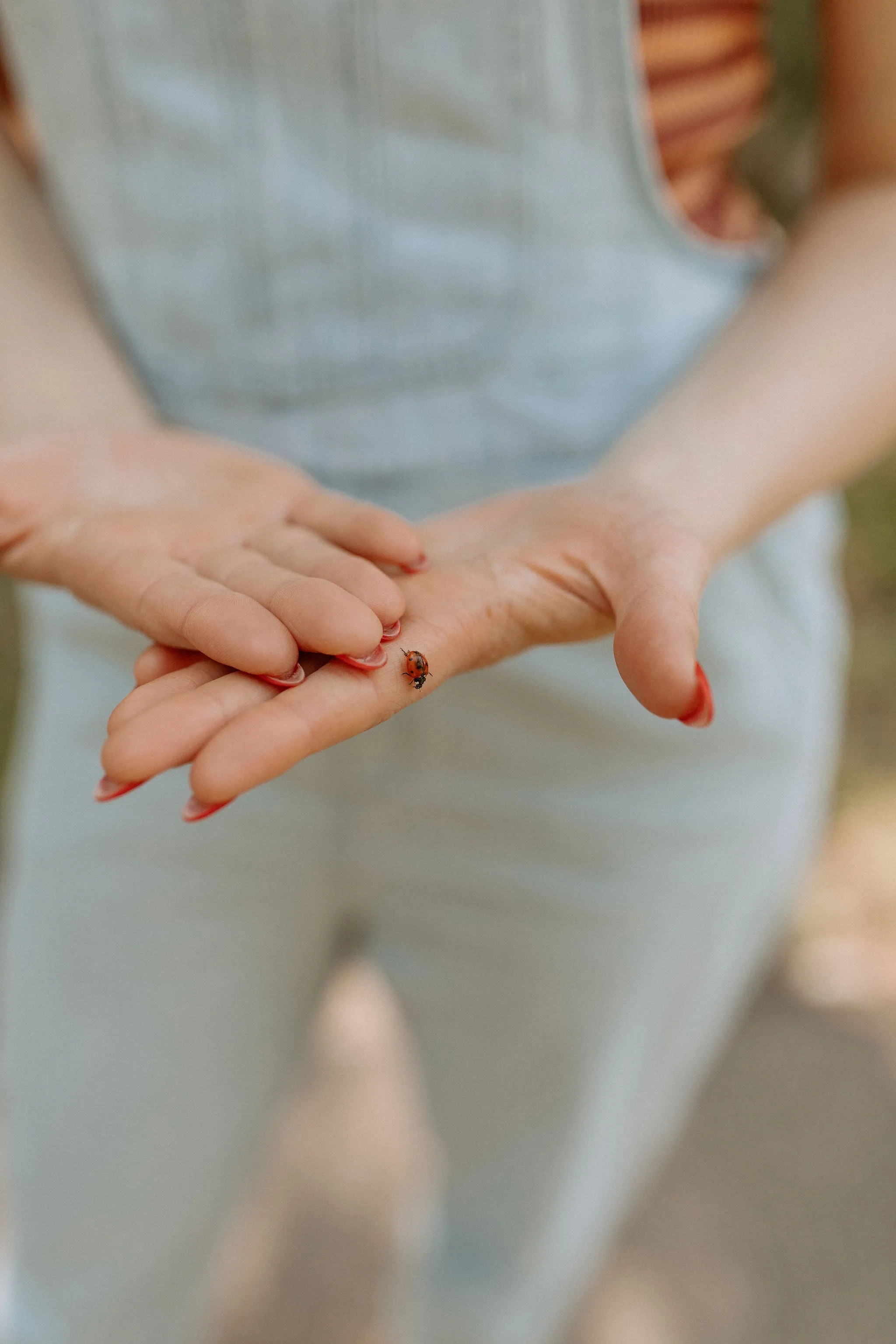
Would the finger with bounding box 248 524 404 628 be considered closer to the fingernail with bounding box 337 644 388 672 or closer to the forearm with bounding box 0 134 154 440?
the fingernail with bounding box 337 644 388 672

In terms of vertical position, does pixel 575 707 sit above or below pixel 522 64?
below

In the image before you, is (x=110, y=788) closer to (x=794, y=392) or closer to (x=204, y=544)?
(x=204, y=544)

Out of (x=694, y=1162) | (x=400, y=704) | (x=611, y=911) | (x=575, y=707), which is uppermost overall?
(x=400, y=704)

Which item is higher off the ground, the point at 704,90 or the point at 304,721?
the point at 704,90

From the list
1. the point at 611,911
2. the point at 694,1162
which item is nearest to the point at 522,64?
the point at 611,911

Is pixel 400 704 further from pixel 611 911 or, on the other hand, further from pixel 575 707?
pixel 611 911

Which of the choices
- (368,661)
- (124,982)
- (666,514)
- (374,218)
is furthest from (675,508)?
(124,982)

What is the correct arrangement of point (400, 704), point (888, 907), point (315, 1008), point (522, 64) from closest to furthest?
1. point (400, 704)
2. point (522, 64)
3. point (315, 1008)
4. point (888, 907)
